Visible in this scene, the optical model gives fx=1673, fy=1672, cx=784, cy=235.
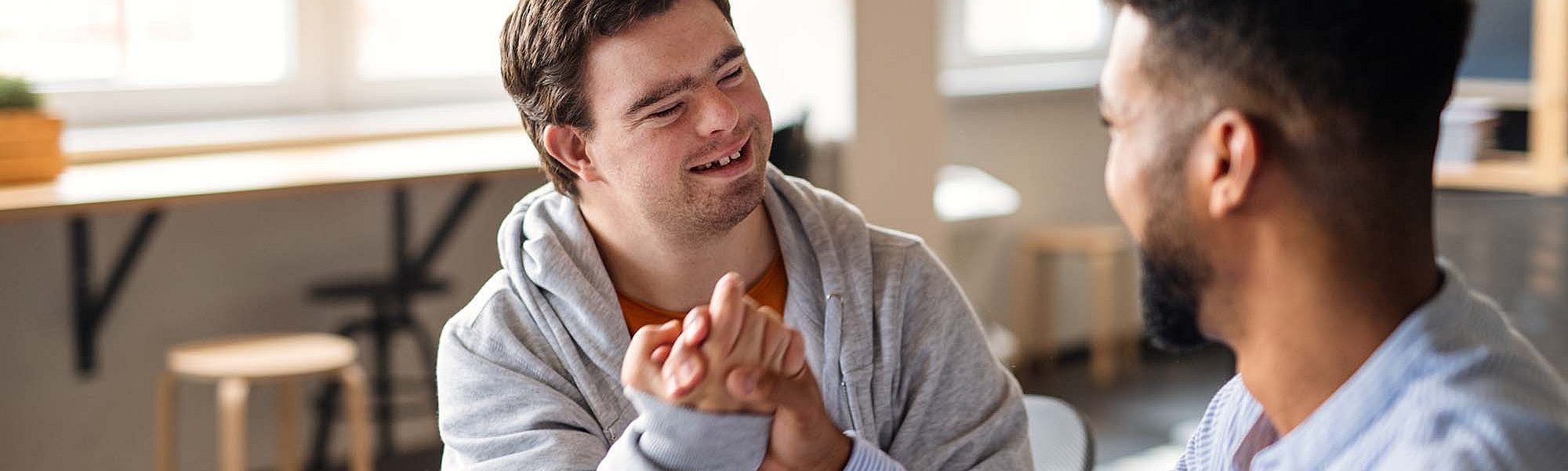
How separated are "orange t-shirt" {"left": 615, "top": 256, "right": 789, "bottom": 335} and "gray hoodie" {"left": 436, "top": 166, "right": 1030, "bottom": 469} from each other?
2 centimetres

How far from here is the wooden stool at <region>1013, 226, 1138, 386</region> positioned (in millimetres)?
5027

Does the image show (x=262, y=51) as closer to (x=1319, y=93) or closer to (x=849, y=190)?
(x=849, y=190)

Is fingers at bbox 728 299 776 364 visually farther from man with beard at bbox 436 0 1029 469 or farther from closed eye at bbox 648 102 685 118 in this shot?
closed eye at bbox 648 102 685 118

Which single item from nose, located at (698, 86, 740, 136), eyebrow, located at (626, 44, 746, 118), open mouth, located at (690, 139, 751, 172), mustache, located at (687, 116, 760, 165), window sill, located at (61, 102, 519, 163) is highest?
eyebrow, located at (626, 44, 746, 118)

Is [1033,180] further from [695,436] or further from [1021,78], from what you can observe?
[695,436]

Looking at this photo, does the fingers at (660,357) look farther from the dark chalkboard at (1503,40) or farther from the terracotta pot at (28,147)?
the dark chalkboard at (1503,40)

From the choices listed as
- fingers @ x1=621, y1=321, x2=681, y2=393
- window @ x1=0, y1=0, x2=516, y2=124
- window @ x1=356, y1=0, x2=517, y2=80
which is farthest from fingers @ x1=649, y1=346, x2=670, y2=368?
window @ x1=356, y1=0, x2=517, y2=80

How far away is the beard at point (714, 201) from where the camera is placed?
149 centimetres

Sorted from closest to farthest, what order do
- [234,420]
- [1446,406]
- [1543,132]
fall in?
[1446,406] < [234,420] < [1543,132]

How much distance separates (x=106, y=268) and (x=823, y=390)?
7.96 feet

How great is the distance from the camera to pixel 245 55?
3.90 m

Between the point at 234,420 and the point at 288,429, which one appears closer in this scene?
the point at 234,420

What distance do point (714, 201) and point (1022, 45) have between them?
13.2ft

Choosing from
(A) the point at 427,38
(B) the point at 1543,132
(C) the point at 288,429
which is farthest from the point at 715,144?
(B) the point at 1543,132
